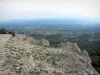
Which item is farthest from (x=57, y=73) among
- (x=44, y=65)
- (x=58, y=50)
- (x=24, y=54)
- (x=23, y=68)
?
(x=58, y=50)

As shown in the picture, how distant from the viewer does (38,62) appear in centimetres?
930

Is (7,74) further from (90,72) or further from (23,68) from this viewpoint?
(90,72)

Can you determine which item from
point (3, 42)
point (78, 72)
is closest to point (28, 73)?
point (78, 72)

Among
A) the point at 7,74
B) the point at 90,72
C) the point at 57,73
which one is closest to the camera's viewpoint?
the point at 7,74

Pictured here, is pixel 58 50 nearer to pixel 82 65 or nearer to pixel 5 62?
pixel 82 65

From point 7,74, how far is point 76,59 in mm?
3967

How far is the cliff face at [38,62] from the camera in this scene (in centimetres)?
834

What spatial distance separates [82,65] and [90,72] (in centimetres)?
65

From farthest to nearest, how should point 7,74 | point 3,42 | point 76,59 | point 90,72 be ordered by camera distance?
point 3,42
point 76,59
point 90,72
point 7,74

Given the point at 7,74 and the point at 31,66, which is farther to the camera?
the point at 31,66

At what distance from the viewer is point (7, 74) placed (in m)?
7.80

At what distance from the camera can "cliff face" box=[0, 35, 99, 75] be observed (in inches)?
328

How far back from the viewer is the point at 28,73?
8.12m

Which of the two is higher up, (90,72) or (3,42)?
(3,42)
